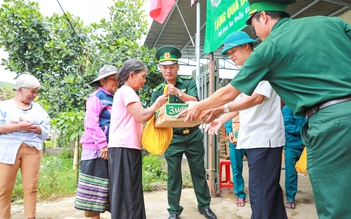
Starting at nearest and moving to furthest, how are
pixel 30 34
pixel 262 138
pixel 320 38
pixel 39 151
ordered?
1. pixel 320 38
2. pixel 262 138
3. pixel 39 151
4. pixel 30 34

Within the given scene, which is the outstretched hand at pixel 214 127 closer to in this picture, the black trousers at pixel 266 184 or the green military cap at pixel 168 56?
the black trousers at pixel 266 184

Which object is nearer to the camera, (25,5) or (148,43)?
(25,5)

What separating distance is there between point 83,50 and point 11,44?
4.64 feet

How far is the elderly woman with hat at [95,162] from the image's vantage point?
8.21 ft

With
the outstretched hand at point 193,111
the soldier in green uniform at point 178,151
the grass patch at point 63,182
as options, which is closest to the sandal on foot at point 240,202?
the soldier in green uniform at point 178,151

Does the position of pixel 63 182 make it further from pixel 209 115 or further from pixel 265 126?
pixel 265 126

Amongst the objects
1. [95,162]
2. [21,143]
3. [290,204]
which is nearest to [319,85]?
[95,162]

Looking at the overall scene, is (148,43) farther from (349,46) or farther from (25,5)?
(349,46)

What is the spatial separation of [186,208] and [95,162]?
1.59m

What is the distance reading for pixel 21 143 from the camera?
2.92 metres

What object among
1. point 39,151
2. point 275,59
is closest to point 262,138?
point 275,59

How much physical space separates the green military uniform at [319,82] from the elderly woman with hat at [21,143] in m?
2.41

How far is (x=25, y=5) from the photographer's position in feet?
19.1

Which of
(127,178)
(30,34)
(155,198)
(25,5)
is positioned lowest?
(155,198)
